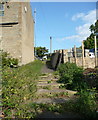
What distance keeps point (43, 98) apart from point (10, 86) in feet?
3.96

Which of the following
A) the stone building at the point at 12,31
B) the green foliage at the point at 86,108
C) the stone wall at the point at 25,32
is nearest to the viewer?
the green foliage at the point at 86,108

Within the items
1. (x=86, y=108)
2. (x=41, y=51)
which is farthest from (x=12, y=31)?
(x=41, y=51)

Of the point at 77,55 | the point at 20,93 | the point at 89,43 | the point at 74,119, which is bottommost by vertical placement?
the point at 74,119

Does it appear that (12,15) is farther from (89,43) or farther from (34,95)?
(89,43)

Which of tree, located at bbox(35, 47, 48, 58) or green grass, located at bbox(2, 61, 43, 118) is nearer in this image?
green grass, located at bbox(2, 61, 43, 118)

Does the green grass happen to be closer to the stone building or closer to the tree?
the stone building

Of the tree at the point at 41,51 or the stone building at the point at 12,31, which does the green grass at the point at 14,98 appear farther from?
the tree at the point at 41,51

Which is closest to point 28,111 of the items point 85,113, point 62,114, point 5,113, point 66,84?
point 5,113

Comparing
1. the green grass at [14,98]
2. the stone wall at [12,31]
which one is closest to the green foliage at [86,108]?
the green grass at [14,98]

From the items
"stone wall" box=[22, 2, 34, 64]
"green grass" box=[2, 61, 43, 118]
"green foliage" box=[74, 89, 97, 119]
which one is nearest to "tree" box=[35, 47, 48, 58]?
"stone wall" box=[22, 2, 34, 64]

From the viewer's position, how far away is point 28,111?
3.00 m

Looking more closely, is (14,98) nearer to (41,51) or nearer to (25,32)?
(25,32)

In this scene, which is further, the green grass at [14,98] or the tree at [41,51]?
the tree at [41,51]

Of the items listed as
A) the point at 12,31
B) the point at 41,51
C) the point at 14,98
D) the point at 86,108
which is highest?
the point at 41,51
